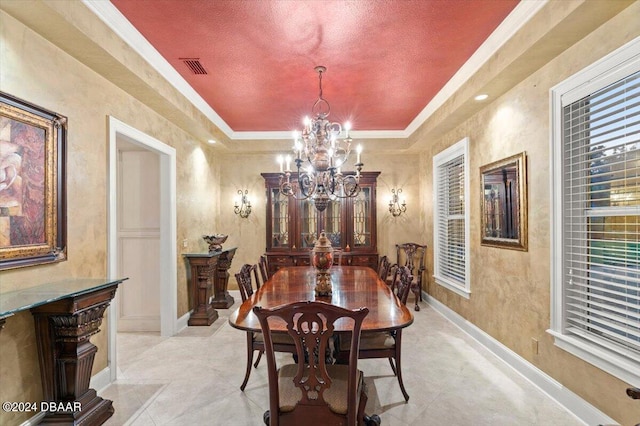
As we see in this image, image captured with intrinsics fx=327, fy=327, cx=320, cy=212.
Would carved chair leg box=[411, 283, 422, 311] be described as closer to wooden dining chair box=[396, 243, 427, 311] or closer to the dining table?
wooden dining chair box=[396, 243, 427, 311]

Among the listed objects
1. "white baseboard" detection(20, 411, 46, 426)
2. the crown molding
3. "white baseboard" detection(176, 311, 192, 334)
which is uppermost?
the crown molding

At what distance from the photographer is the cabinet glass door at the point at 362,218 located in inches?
226

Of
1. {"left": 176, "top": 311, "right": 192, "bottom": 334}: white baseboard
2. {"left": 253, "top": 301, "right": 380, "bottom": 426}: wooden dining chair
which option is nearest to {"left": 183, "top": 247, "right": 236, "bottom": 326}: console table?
{"left": 176, "top": 311, "right": 192, "bottom": 334}: white baseboard

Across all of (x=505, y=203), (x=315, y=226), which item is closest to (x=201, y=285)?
(x=315, y=226)

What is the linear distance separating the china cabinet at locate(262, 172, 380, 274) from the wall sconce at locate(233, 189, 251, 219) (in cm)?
43

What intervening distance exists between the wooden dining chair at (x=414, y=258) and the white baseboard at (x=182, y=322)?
338 centimetres

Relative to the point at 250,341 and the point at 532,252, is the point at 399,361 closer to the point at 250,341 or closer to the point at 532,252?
the point at 250,341

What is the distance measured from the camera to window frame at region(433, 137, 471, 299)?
3980 millimetres

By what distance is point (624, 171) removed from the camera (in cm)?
198

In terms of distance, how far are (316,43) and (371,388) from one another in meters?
2.88

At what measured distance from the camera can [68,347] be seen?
208 cm

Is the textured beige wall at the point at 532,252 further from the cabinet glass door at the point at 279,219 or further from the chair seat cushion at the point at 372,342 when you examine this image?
the cabinet glass door at the point at 279,219

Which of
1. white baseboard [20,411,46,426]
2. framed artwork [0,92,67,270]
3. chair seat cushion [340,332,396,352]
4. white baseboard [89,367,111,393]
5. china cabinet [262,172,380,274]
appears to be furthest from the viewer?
china cabinet [262,172,380,274]

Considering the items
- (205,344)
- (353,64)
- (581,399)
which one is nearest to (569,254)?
(581,399)
